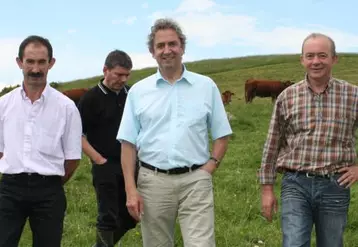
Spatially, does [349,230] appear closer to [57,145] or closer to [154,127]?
[154,127]

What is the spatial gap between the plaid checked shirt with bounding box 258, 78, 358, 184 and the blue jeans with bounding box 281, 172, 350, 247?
0.11 meters

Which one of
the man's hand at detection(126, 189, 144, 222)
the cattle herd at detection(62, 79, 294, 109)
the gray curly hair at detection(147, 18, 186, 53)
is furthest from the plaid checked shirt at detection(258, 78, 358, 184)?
the cattle herd at detection(62, 79, 294, 109)

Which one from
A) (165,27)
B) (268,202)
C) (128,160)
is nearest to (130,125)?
(128,160)

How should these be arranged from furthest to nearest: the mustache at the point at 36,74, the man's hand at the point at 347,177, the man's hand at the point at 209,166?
the man's hand at the point at 209,166 → the mustache at the point at 36,74 → the man's hand at the point at 347,177

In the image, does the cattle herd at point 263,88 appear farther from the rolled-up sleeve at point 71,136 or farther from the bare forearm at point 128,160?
the rolled-up sleeve at point 71,136

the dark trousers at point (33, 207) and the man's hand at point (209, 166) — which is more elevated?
the man's hand at point (209, 166)

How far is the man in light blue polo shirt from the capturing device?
5266 mm

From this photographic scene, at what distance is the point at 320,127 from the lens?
16.7ft

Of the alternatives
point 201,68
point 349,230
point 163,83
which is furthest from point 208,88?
point 201,68

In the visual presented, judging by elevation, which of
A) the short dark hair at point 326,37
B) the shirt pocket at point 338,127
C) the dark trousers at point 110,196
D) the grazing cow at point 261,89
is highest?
the short dark hair at point 326,37

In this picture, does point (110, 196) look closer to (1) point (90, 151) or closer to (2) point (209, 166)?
(1) point (90, 151)

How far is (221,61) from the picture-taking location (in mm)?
66938

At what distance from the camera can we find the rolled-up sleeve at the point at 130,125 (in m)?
5.40

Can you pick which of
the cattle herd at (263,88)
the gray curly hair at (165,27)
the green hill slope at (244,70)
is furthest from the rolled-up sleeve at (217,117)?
the green hill slope at (244,70)
